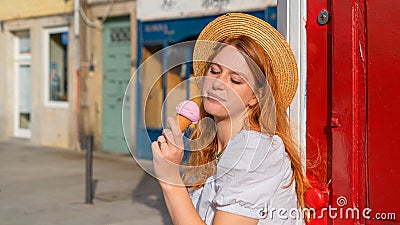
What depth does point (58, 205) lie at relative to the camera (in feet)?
26.7

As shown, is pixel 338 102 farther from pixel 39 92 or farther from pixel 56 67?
pixel 39 92

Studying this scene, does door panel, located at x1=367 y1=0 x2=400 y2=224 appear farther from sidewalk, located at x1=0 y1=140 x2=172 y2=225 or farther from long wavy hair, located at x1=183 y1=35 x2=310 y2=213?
sidewalk, located at x1=0 y1=140 x2=172 y2=225

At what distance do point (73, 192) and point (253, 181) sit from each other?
24.0 feet

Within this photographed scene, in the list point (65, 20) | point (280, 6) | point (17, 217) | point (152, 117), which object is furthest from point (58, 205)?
point (65, 20)

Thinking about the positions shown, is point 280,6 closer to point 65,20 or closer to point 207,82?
point 207,82

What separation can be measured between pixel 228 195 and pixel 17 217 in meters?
6.01

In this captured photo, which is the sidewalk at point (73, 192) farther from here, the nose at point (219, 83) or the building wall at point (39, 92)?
the nose at point (219, 83)

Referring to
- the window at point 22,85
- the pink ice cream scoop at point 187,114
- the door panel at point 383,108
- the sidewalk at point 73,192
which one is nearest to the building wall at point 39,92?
the window at point 22,85

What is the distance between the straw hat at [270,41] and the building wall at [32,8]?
12322 millimetres

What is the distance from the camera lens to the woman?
2.00 meters

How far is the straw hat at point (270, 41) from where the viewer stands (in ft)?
7.16

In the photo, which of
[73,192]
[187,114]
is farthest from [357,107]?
[73,192]

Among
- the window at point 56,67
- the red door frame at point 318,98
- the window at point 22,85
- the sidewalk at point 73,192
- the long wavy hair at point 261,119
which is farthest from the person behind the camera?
the window at point 22,85

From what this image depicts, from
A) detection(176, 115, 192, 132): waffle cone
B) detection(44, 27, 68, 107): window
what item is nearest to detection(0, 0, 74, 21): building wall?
detection(44, 27, 68, 107): window
